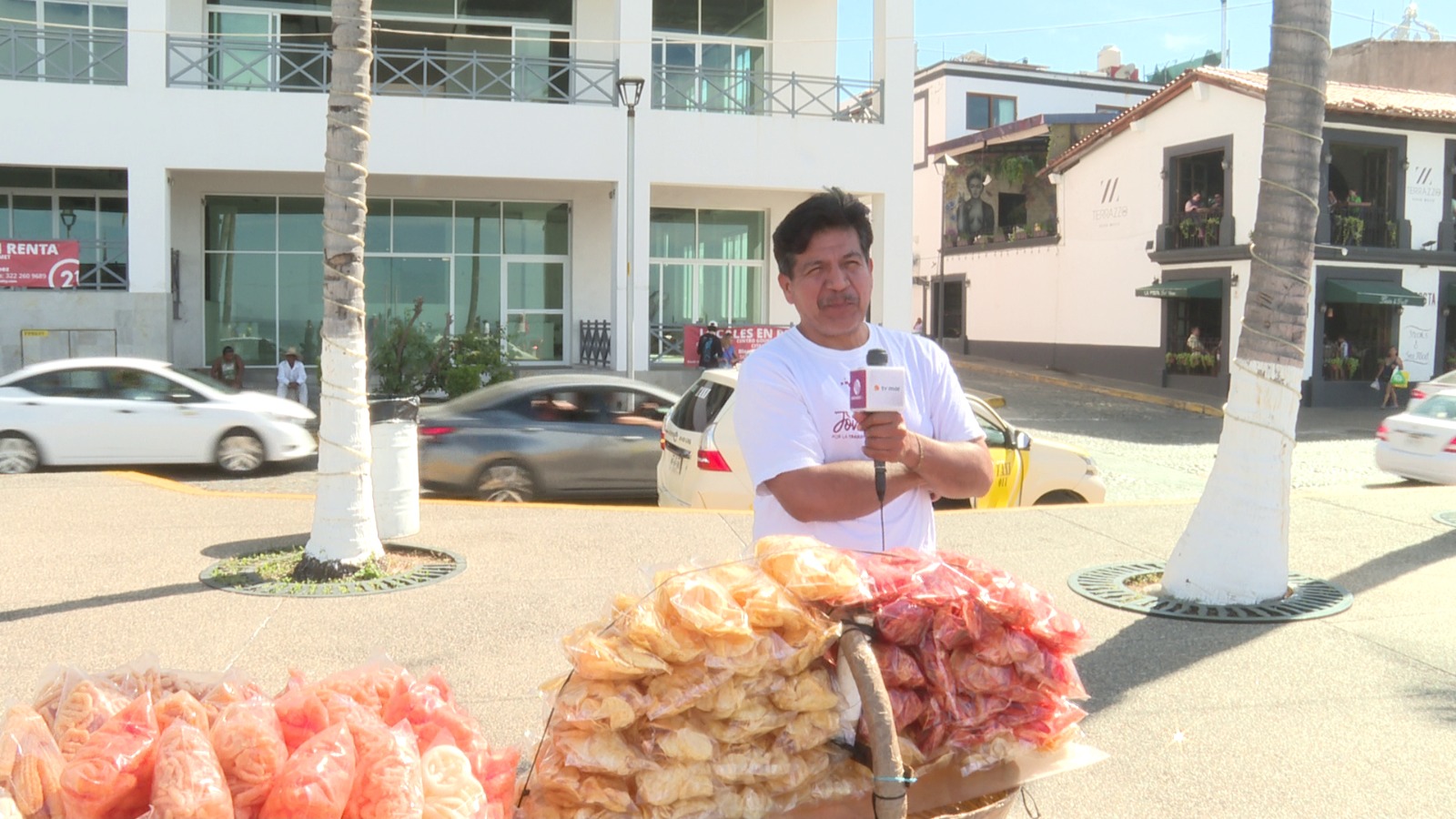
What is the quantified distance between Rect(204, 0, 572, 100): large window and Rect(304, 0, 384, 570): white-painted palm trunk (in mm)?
14092

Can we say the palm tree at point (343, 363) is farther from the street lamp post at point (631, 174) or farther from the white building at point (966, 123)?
the white building at point (966, 123)

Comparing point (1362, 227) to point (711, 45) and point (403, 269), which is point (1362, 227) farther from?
point (403, 269)

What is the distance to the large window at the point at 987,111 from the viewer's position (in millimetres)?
42500

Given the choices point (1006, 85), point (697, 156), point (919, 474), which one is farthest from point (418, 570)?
point (1006, 85)

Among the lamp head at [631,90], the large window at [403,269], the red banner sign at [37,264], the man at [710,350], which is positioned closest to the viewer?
the lamp head at [631,90]

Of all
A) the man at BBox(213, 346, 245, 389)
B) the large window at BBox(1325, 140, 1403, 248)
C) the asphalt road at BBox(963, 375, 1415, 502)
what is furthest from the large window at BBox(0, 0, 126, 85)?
the large window at BBox(1325, 140, 1403, 248)

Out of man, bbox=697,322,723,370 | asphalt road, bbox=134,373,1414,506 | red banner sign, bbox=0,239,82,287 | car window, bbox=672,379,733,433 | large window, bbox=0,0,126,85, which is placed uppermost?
large window, bbox=0,0,126,85

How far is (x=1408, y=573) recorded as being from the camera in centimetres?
737

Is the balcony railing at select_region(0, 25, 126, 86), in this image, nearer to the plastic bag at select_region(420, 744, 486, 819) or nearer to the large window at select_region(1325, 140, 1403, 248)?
the plastic bag at select_region(420, 744, 486, 819)

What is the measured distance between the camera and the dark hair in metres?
2.99

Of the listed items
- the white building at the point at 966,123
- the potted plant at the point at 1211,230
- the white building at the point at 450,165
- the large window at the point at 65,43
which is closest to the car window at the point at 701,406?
the white building at the point at 450,165

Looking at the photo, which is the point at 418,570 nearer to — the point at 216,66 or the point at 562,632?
the point at 562,632

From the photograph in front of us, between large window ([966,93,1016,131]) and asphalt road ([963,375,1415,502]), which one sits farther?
large window ([966,93,1016,131])

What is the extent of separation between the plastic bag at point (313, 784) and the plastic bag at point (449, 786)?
5.7 inches
